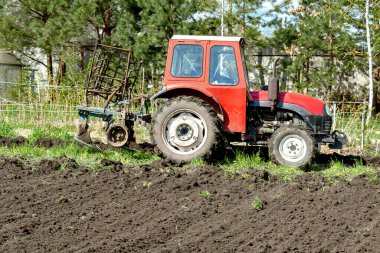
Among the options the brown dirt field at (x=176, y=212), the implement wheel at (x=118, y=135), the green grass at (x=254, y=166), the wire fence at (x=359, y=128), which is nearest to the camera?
the brown dirt field at (x=176, y=212)

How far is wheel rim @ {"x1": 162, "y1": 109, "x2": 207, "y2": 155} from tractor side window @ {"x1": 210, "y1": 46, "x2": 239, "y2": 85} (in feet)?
1.97

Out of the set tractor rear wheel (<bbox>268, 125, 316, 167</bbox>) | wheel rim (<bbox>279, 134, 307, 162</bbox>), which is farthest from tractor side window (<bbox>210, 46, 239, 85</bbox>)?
wheel rim (<bbox>279, 134, 307, 162</bbox>)

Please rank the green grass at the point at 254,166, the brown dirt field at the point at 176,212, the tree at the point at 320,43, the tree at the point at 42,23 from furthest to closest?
the tree at the point at 42,23
the tree at the point at 320,43
the green grass at the point at 254,166
the brown dirt field at the point at 176,212

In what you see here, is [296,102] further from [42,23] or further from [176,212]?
[42,23]

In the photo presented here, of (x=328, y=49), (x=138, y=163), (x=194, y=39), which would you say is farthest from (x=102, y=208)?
(x=328, y=49)

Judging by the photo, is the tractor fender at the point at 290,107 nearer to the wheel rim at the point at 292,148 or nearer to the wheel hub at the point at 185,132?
the wheel rim at the point at 292,148

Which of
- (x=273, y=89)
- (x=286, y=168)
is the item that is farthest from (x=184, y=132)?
(x=286, y=168)

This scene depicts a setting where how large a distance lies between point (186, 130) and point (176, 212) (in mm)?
3018

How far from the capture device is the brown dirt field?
5516mm

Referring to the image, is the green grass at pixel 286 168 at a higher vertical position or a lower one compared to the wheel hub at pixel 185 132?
lower

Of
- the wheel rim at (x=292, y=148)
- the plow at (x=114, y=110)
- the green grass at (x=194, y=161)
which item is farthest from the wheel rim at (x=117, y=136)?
the wheel rim at (x=292, y=148)

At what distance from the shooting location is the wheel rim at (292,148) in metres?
9.27

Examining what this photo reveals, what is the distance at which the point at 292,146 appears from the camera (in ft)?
30.5

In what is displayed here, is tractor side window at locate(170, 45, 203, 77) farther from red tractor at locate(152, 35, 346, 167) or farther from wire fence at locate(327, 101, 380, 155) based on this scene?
wire fence at locate(327, 101, 380, 155)
